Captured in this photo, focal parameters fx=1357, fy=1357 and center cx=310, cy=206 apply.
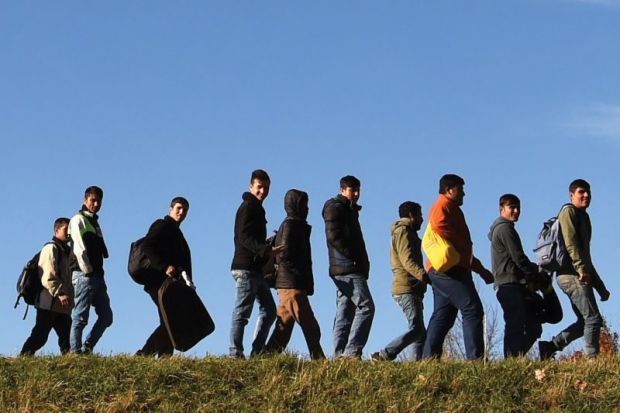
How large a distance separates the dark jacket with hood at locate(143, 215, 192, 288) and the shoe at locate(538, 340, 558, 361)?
4119 millimetres

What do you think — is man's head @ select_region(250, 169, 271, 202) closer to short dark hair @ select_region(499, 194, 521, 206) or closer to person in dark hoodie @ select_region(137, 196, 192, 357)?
person in dark hoodie @ select_region(137, 196, 192, 357)

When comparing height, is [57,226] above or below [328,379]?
above

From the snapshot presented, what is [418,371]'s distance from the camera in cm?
1327

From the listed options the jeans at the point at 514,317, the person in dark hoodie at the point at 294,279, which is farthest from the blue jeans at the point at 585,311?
the person in dark hoodie at the point at 294,279

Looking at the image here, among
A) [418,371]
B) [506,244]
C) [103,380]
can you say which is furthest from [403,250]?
[103,380]

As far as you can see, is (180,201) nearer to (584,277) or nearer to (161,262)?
(161,262)

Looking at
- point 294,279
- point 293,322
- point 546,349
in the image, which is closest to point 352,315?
point 293,322

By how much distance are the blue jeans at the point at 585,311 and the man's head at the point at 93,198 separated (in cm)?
527

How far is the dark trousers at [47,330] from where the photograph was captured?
15.7 m

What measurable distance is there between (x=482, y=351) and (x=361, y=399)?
1692mm

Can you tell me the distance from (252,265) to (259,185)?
2.89ft

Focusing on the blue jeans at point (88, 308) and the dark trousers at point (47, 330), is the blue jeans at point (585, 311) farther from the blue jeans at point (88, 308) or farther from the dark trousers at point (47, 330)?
the dark trousers at point (47, 330)

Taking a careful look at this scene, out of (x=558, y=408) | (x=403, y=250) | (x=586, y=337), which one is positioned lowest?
(x=558, y=408)

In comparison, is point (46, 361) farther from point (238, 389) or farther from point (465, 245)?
point (465, 245)
